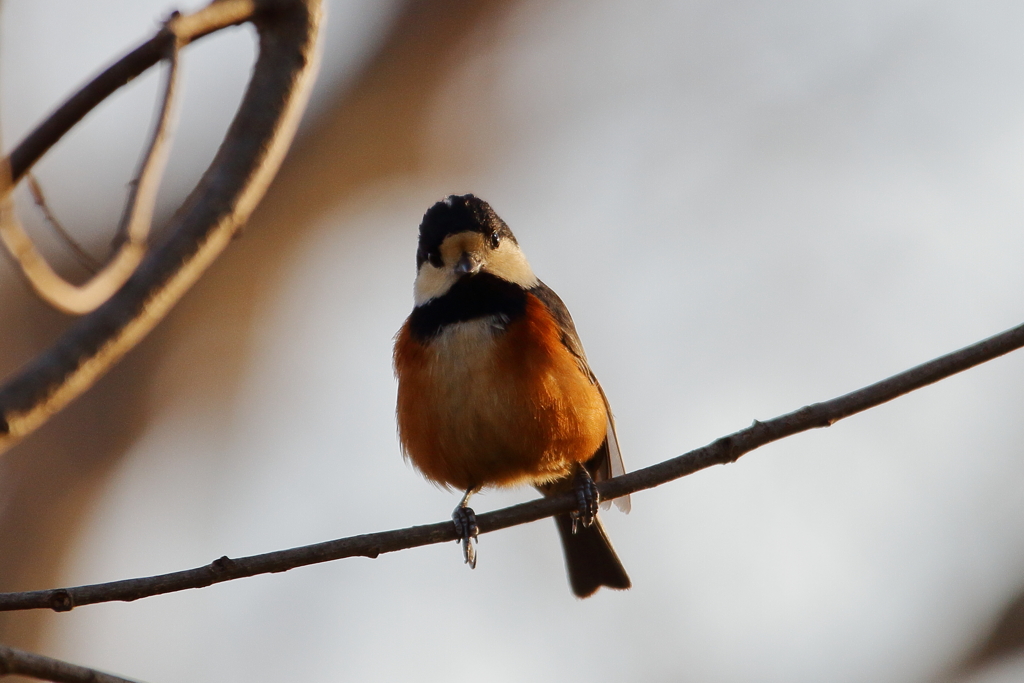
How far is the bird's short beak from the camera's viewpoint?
5.11m

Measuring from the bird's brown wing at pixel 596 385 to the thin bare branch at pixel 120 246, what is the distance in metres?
2.58

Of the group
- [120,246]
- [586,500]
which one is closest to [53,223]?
[120,246]

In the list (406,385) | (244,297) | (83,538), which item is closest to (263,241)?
(244,297)

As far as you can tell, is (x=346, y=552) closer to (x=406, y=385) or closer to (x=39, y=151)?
(x=39, y=151)

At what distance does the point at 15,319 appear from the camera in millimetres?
8195

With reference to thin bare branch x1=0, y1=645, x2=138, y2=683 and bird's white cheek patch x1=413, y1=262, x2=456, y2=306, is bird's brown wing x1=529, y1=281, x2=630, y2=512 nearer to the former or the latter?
bird's white cheek patch x1=413, y1=262, x2=456, y2=306

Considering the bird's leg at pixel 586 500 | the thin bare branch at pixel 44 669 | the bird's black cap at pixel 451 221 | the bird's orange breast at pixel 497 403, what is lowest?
the thin bare branch at pixel 44 669

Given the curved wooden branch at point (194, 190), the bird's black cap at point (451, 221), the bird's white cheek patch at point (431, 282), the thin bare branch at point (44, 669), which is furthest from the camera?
the bird's black cap at point (451, 221)

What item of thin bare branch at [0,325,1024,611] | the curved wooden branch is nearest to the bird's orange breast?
thin bare branch at [0,325,1024,611]

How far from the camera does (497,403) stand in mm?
4906

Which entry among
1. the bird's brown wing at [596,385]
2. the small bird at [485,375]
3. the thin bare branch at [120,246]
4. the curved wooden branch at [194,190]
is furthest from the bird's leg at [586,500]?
the thin bare branch at [120,246]

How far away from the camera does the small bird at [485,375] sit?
16.2ft

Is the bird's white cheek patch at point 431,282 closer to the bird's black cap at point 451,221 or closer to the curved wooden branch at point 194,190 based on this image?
the bird's black cap at point 451,221

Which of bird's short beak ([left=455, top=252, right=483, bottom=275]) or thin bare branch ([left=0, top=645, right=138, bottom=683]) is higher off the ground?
bird's short beak ([left=455, top=252, right=483, bottom=275])
